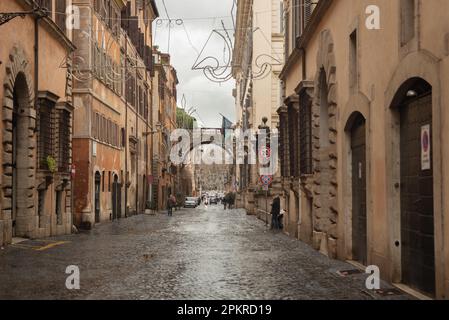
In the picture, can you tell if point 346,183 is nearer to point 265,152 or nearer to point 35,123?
point 35,123

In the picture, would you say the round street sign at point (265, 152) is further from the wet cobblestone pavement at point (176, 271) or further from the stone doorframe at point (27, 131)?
the stone doorframe at point (27, 131)

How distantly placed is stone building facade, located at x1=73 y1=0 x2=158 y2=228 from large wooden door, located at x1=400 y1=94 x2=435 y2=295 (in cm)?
1434

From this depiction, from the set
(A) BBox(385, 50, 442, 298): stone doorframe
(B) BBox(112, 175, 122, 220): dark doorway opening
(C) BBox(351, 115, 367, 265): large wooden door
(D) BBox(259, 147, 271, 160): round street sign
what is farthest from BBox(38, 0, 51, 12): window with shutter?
(B) BBox(112, 175, 122, 220): dark doorway opening

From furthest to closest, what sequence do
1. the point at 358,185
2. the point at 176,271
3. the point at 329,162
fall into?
the point at 329,162
the point at 358,185
the point at 176,271

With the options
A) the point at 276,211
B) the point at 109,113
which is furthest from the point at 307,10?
the point at 109,113

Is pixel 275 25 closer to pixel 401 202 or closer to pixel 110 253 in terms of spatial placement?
pixel 110 253

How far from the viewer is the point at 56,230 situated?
81.4ft

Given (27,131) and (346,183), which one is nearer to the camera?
(346,183)

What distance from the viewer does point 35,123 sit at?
72.0ft

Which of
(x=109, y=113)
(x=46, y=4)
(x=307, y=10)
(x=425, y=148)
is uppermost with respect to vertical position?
(x=46, y=4)

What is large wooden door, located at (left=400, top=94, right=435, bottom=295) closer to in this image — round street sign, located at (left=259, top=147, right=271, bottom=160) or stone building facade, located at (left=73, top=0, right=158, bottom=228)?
stone building facade, located at (left=73, top=0, right=158, bottom=228)

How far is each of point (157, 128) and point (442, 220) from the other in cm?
5605

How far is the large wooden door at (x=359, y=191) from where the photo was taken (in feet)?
48.4

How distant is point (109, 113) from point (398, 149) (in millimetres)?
27453
